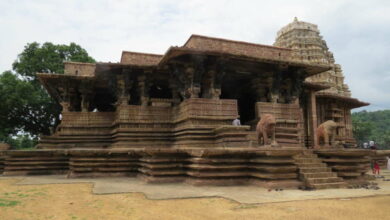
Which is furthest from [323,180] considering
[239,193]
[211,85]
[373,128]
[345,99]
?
[373,128]

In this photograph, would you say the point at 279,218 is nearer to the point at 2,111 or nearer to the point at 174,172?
the point at 174,172

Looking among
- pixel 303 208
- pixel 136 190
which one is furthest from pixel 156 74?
pixel 303 208

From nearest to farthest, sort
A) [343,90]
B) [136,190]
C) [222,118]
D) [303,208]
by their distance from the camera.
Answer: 1. [303,208]
2. [136,190]
3. [222,118]
4. [343,90]

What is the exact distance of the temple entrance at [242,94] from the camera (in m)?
15.9

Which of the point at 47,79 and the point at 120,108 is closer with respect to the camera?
the point at 120,108

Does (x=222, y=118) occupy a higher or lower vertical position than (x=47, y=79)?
lower

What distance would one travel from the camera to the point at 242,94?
17.1 meters

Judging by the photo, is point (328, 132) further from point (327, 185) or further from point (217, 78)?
point (217, 78)

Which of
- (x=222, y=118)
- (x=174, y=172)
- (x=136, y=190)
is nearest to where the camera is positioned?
(x=136, y=190)

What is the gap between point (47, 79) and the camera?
15625mm

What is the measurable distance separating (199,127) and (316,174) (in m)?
4.91

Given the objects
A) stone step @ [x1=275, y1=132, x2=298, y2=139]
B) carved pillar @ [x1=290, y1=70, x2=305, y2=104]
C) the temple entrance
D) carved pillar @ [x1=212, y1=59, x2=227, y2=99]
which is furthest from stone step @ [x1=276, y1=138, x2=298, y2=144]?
carved pillar @ [x1=212, y1=59, x2=227, y2=99]

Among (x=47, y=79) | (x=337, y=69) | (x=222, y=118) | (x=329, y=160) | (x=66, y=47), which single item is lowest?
(x=329, y=160)

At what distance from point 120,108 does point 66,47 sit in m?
19.5
